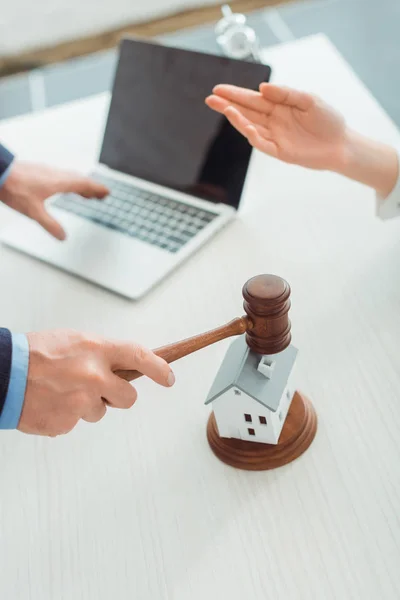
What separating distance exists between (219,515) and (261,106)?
575mm

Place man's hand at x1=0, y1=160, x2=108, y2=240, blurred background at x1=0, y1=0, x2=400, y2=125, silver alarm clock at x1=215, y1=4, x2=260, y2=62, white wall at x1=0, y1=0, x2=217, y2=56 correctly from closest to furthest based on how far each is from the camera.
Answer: man's hand at x1=0, y1=160, x2=108, y2=240
silver alarm clock at x1=215, y1=4, x2=260, y2=62
blurred background at x1=0, y1=0, x2=400, y2=125
white wall at x1=0, y1=0, x2=217, y2=56

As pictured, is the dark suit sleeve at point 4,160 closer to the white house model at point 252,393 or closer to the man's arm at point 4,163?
the man's arm at point 4,163

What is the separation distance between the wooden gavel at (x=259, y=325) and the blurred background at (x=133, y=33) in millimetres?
1111

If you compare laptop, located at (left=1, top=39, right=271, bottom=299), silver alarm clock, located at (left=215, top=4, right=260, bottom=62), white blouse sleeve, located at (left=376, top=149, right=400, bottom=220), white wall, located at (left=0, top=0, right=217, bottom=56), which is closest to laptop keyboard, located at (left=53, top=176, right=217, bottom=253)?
laptop, located at (left=1, top=39, right=271, bottom=299)

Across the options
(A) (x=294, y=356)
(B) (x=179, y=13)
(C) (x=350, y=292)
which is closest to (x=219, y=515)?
(A) (x=294, y=356)

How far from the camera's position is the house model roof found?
668 mm

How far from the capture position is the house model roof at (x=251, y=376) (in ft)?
2.19

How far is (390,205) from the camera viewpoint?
96 cm

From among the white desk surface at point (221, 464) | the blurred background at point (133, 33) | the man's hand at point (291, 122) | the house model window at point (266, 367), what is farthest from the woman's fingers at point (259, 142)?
the blurred background at point (133, 33)

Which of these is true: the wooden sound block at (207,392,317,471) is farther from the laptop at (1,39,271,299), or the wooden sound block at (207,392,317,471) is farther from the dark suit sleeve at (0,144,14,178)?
the dark suit sleeve at (0,144,14,178)

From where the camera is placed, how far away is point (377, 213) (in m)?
0.98

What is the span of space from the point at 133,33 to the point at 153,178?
1.87 metres

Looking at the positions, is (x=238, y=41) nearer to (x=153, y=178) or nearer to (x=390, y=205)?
(x=153, y=178)

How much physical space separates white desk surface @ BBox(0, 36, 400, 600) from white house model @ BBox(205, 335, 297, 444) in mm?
47
